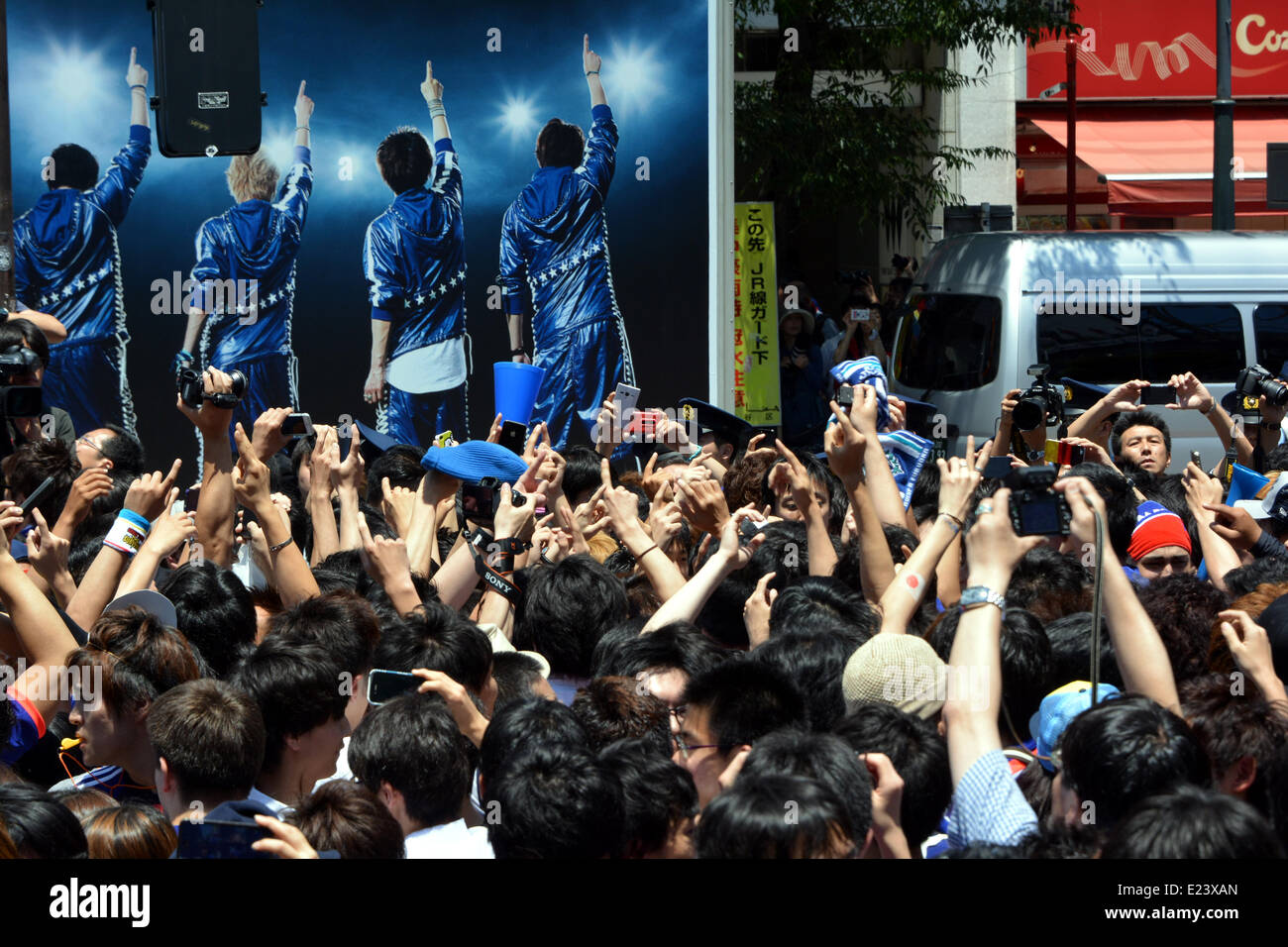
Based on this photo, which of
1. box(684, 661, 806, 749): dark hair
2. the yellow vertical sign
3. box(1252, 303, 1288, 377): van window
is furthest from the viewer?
box(1252, 303, 1288, 377): van window

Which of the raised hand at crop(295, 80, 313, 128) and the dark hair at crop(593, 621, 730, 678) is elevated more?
the raised hand at crop(295, 80, 313, 128)

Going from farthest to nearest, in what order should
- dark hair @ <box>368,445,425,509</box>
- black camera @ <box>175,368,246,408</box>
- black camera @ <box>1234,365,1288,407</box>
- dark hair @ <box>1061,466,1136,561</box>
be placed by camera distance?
black camera @ <box>1234,365,1288,407</box> < dark hair @ <box>368,445,425,509</box> < dark hair @ <box>1061,466,1136,561</box> < black camera @ <box>175,368,246,408</box>

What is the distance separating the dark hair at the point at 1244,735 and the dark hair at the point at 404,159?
5490 millimetres

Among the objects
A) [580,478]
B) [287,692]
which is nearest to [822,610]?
[287,692]

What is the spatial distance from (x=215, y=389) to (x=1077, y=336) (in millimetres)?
7302

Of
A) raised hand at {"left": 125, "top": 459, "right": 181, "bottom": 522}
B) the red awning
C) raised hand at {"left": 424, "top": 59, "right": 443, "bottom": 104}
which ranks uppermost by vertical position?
the red awning

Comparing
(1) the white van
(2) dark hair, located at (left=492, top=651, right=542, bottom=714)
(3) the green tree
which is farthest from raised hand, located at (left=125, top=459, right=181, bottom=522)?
(3) the green tree

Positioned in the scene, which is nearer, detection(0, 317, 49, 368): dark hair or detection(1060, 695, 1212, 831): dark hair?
detection(1060, 695, 1212, 831): dark hair

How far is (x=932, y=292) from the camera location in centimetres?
1130

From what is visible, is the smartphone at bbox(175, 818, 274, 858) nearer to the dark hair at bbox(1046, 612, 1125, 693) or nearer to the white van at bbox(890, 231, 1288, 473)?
the dark hair at bbox(1046, 612, 1125, 693)

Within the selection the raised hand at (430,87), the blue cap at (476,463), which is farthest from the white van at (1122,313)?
the blue cap at (476,463)

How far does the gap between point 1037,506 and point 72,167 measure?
5.95 meters

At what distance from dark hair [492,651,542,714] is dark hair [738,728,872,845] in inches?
42.3

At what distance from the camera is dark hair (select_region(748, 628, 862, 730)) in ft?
11.0
